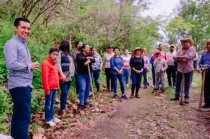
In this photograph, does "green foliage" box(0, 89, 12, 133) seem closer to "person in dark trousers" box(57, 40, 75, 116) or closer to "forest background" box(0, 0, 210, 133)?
"forest background" box(0, 0, 210, 133)

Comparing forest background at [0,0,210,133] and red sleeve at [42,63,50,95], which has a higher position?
forest background at [0,0,210,133]

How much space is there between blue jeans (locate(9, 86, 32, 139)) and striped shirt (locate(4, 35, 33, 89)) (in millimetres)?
96

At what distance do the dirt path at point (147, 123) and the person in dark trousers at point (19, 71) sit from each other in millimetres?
1554

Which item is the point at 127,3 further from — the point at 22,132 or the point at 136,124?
the point at 22,132

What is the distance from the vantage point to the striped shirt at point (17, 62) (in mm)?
3922

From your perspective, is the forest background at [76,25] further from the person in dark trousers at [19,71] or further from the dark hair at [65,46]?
the dark hair at [65,46]

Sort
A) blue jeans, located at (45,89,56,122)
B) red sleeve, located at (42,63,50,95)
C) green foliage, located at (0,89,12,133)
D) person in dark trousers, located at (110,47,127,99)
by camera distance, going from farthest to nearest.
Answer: person in dark trousers, located at (110,47,127,99) → blue jeans, located at (45,89,56,122) → red sleeve, located at (42,63,50,95) → green foliage, located at (0,89,12,133)

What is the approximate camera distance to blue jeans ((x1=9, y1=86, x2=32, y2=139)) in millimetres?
4125

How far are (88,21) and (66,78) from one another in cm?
674

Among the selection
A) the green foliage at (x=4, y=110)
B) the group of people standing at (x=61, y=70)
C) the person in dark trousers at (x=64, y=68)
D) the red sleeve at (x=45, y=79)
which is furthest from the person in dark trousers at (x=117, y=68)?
the green foliage at (x=4, y=110)

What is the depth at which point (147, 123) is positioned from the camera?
6625mm

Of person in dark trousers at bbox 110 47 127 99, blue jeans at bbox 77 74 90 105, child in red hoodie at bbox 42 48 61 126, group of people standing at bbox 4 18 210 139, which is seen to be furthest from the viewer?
person in dark trousers at bbox 110 47 127 99

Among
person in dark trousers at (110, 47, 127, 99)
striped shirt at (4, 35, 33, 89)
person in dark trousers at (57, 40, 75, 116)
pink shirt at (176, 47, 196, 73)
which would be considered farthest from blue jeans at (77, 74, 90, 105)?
striped shirt at (4, 35, 33, 89)

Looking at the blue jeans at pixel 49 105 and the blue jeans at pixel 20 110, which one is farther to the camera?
the blue jeans at pixel 49 105
